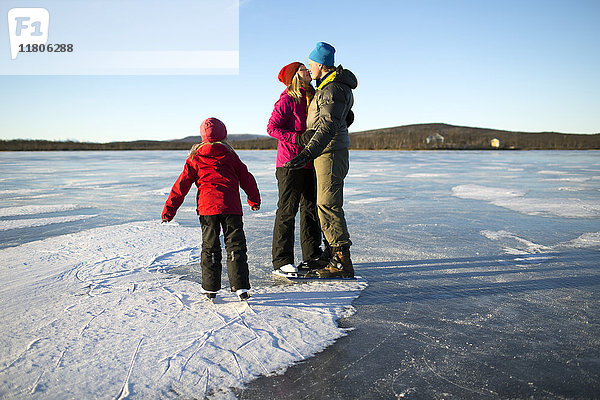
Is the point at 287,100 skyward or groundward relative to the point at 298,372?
skyward

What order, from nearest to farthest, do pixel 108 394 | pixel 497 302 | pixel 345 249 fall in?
pixel 108 394 < pixel 497 302 < pixel 345 249

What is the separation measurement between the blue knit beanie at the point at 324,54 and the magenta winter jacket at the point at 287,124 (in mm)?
291

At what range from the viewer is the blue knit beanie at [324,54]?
3424 mm

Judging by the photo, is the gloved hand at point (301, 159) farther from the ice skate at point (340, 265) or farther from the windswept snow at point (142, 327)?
the windswept snow at point (142, 327)

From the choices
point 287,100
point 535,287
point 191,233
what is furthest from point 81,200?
point 535,287

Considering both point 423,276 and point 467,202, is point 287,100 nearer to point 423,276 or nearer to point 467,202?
point 423,276

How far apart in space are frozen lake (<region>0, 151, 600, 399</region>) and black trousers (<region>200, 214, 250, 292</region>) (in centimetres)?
17

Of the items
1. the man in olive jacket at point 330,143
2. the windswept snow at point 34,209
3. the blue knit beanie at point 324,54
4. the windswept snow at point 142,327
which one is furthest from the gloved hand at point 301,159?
the windswept snow at point 34,209

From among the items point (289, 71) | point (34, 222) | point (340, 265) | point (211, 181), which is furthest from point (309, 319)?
point (34, 222)

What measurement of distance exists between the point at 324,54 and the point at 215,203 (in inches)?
57.4

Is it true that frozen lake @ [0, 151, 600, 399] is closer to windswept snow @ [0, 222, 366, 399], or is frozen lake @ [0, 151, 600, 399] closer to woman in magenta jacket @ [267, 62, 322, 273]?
windswept snow @ [0, 222, 366, 399]

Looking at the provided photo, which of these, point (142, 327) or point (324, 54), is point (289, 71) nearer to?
point (324, 54)

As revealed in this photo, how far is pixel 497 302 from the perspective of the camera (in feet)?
9.93

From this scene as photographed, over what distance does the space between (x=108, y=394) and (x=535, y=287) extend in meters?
2.96
